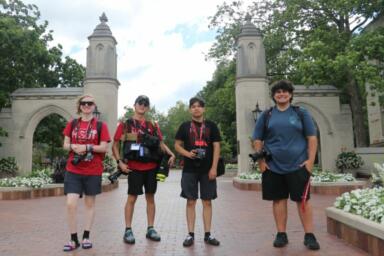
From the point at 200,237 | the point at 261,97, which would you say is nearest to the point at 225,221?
the point at 200,237

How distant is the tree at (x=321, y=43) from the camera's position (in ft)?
54.7

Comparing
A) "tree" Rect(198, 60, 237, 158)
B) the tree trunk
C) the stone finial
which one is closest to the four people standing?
the tree trunk

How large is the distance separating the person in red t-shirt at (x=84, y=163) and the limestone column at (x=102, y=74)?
18132 millimetres

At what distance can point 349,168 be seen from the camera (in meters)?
21.7

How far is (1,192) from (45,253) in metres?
8.48

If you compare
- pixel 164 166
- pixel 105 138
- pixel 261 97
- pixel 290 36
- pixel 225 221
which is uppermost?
pixel 290 36

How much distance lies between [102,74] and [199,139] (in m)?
19.1

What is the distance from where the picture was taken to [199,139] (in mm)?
5414

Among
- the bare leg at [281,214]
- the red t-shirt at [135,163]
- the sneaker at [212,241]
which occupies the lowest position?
the sneaker at [212,241]

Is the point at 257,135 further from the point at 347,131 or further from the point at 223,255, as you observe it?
the point at 347,131

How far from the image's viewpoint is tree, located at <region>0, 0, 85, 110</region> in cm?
2229

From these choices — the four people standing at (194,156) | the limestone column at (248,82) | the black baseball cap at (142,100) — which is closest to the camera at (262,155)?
the four people standing at (194,156)

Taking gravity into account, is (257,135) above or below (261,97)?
below

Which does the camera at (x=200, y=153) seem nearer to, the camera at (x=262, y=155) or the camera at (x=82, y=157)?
the camera at (x=262, y=155)
